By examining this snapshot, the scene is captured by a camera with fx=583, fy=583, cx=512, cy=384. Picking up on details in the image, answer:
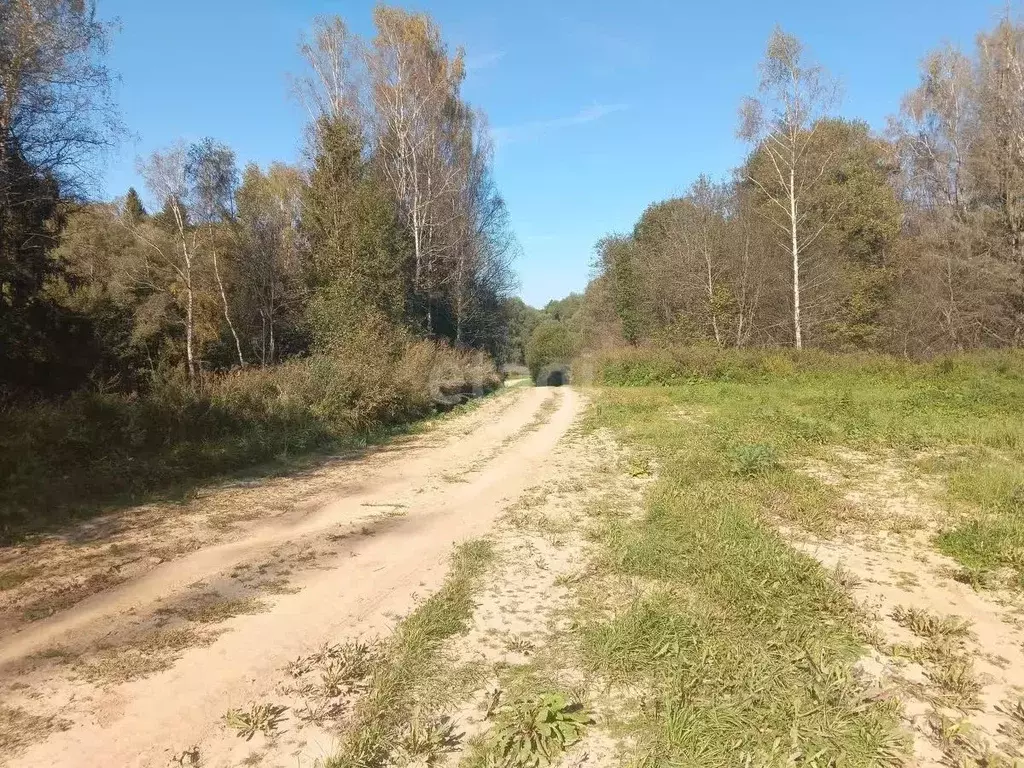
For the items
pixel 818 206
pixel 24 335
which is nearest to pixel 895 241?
pixel 818 206

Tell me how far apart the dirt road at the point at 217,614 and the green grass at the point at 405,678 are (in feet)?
0.57

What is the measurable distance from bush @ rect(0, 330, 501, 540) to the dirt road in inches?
44.0

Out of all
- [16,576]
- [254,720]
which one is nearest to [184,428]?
[16,576]

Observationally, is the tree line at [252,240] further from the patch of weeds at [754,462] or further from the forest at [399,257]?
the patch of weeds at [754,462]

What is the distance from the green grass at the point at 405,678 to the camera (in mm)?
2812

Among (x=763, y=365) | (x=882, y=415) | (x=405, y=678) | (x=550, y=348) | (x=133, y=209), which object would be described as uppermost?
(x=133, y=209)

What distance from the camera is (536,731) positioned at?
2.89m

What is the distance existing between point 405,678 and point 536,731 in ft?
2.93

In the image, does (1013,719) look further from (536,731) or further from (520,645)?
(520,645)

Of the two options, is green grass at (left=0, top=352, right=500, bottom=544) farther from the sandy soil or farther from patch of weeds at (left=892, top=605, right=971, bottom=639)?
patch of weeds at (left=892, top=605, right=971, bottom=639)

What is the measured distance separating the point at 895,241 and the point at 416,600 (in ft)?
108

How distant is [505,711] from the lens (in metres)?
3.12

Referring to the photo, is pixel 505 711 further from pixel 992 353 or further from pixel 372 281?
pixel 992 353

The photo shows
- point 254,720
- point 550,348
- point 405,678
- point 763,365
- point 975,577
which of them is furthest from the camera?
point 550,348
